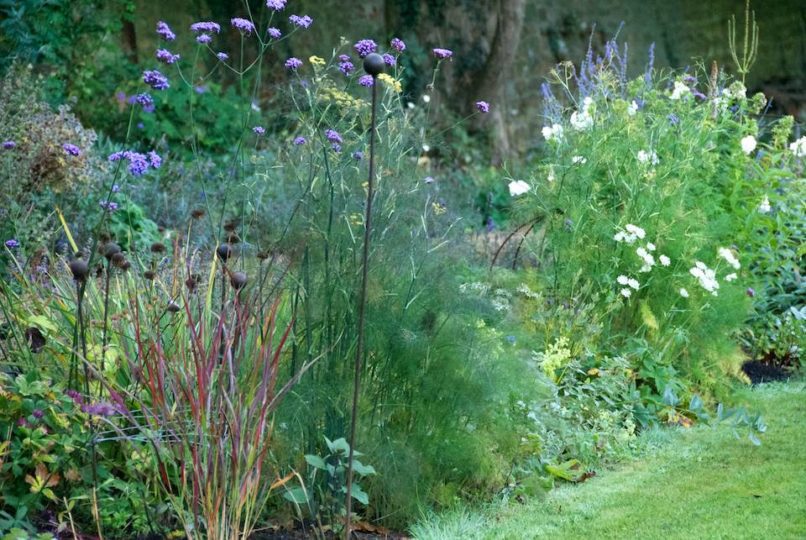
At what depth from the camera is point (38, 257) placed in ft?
19.5

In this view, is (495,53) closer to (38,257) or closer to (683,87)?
(683,87)

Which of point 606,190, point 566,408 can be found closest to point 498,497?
point 566,408

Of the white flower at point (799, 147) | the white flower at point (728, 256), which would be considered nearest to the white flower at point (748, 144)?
the white flower at point (799, 147)

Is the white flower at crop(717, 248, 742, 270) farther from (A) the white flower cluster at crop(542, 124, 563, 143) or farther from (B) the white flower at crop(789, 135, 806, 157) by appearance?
(B) the white flower at crop(789, 135, 806, 157)

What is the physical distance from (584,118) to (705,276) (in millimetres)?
1344

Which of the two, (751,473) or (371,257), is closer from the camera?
(371,257)

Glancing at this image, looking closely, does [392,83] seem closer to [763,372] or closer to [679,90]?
[679,90]

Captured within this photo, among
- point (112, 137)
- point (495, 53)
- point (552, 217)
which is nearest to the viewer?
point (552, 217)

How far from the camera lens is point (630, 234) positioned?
6.25 m

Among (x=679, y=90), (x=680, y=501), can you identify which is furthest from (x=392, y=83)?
(x=679, y=90)

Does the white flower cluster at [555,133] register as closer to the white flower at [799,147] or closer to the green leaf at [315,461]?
the white flower at [799,147]

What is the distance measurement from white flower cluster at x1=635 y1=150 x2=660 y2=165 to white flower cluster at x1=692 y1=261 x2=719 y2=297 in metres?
0.72

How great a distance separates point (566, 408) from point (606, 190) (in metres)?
1.78

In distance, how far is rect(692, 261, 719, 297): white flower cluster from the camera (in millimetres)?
6203
